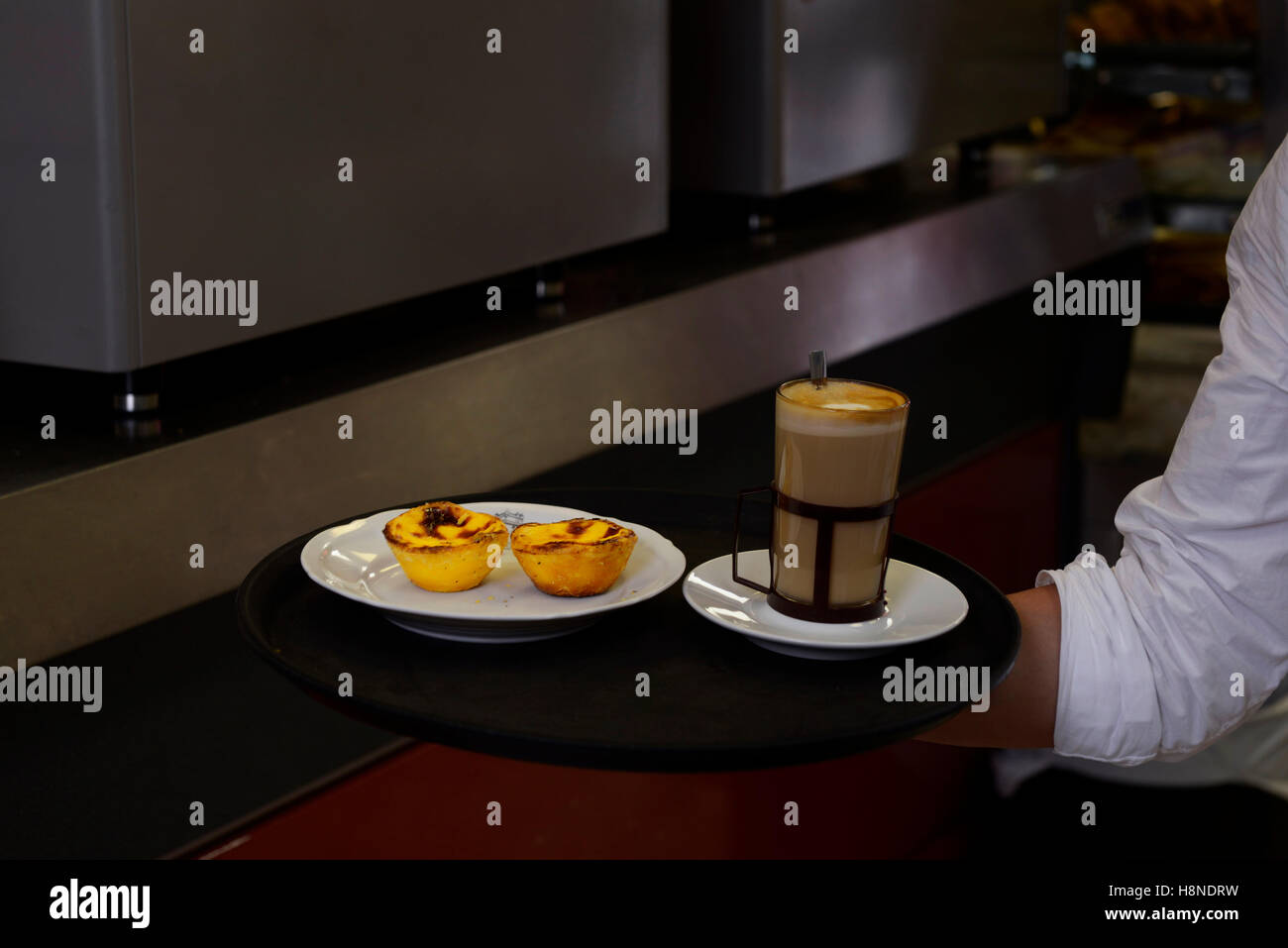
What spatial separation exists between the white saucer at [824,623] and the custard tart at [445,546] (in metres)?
0.12

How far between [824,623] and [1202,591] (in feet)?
1.19

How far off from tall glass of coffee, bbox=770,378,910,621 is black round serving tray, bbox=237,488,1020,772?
0.15ft

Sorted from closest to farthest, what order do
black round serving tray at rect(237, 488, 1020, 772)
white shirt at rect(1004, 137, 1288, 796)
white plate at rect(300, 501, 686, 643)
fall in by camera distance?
black round serving tray at rect(237, 488, 1020, 772), white plate at rect(300, 501, 686, 643), white shirt at rect(1004, 137, 1288, 796)

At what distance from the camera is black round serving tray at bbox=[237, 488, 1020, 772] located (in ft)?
2.39

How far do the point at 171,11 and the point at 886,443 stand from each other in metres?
0.59

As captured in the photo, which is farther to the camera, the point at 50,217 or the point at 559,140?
the point at 559,140

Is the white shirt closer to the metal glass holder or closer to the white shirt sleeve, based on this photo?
the white shirt sleeve

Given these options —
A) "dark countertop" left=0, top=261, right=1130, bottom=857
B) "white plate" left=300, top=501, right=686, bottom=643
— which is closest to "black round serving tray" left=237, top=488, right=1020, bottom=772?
"white plate" left=300, top=501, right=686, bottom=643

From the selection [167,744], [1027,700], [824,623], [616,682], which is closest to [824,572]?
[824,623]

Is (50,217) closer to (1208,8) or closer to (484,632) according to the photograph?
Answer: (484,632)

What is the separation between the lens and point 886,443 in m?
0.89

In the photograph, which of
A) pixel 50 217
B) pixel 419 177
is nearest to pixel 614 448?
pixel 419 177

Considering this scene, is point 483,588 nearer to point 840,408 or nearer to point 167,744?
point 840,408
